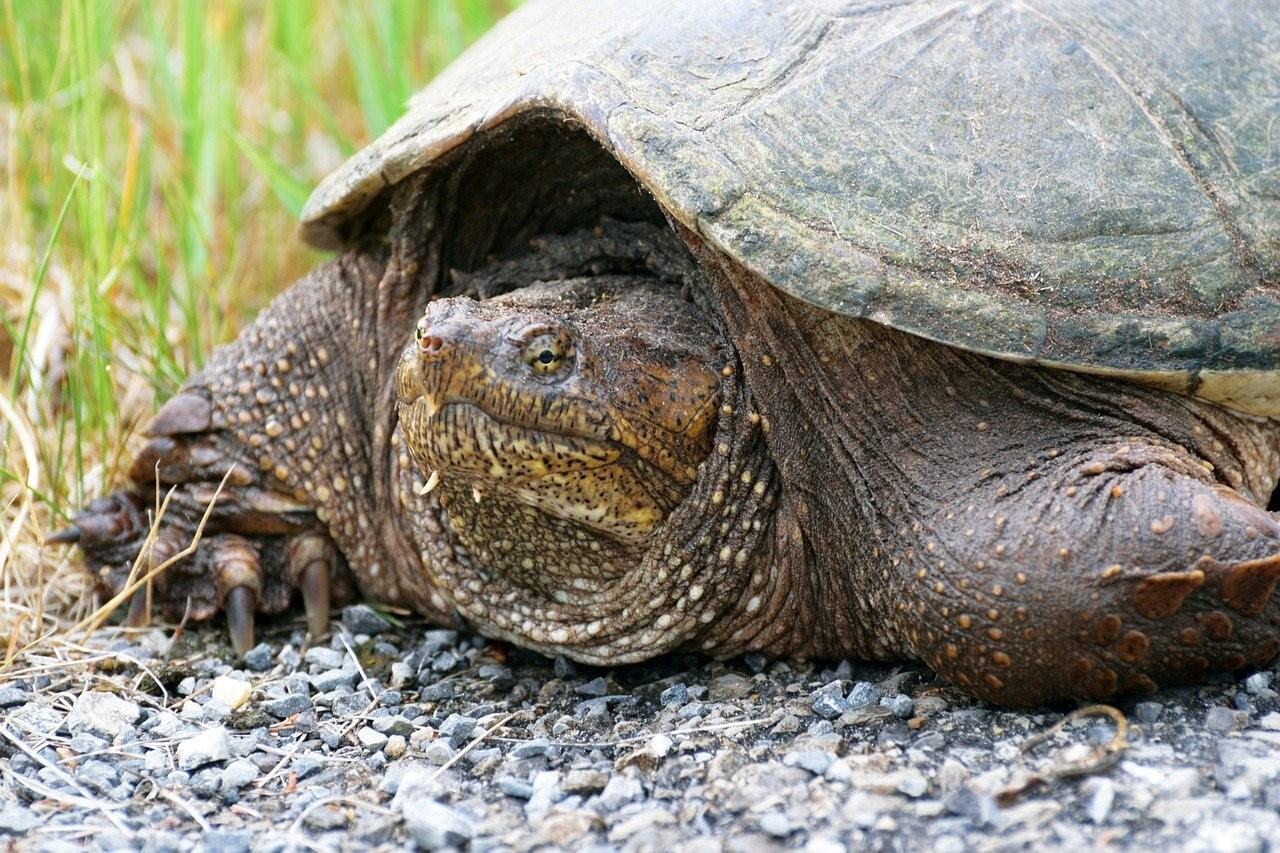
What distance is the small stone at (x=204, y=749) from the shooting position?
2559mm

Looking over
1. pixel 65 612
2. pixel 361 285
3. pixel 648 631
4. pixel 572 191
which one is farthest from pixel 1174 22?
pixel 65 612

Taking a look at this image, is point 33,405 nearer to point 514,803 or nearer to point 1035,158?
point 514,803

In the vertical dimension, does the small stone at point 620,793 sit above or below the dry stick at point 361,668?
below

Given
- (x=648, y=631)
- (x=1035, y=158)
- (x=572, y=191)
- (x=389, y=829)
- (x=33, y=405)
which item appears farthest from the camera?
(x=33, y=405)

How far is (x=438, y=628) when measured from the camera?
3.32m

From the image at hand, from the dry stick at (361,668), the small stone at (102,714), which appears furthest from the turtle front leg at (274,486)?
the small stone at (102,714)

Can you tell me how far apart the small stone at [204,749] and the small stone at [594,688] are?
717 millimetres

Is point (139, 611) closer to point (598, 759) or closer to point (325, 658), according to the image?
point (325, 658)

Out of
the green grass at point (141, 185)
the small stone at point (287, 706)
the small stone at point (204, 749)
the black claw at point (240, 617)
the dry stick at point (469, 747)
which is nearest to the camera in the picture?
the dry stick at point (469, 747)

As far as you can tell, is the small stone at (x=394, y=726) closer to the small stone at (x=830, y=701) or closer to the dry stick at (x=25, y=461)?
the small stone at (x=830, y=701)

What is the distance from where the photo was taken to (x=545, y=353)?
2.44m

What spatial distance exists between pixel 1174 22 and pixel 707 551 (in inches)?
59.9

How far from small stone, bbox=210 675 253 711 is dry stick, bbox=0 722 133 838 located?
410mm

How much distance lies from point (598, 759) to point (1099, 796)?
88 cm
